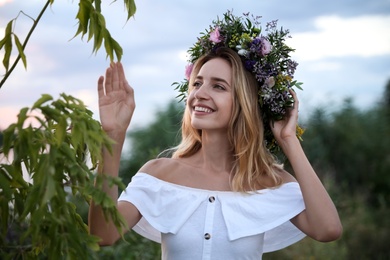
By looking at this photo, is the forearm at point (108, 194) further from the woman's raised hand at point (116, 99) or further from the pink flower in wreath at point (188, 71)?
the pink flower in wreath at point (188, 71)

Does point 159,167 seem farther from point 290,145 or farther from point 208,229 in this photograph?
point 290,145

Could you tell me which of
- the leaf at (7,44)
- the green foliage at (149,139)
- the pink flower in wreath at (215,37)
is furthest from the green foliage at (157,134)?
the leaf at (7,44)

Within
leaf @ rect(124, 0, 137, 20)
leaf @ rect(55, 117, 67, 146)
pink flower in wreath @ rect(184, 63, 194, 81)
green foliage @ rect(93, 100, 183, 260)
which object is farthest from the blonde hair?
green foliage @ rect(93, 100, 183, 260)

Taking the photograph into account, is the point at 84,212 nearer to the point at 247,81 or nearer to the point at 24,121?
the point at 247,81

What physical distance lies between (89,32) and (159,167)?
116 centimetres

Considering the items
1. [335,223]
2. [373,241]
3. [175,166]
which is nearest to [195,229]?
[175,166]

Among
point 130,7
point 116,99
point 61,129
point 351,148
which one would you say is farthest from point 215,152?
point 351,148

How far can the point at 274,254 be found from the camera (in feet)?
25.7

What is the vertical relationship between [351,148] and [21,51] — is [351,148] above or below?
above

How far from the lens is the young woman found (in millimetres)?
3371

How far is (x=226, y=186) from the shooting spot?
353cm

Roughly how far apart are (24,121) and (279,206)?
A: 1.65 m

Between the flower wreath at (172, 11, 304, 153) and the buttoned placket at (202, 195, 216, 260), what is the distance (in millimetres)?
506

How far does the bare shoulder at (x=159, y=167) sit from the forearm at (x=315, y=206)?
614 millimetres
